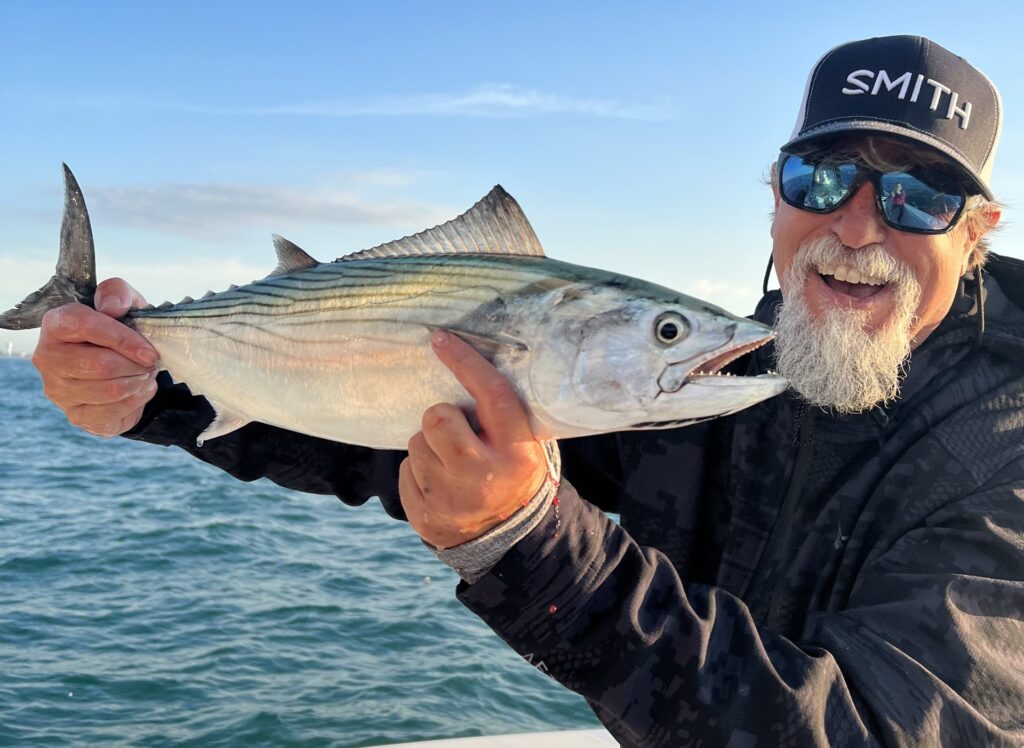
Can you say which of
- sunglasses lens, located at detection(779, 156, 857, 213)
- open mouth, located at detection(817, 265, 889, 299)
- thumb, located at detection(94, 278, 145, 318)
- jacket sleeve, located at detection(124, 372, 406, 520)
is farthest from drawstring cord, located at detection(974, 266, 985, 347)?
thumb, located at detection(94, 278, 145, 318)

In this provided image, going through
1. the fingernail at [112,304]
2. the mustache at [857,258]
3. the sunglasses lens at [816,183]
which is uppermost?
the sunglasses lens at [816,183]

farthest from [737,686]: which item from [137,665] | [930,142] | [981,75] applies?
[137,665]

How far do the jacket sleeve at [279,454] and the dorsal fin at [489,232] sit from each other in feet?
3.67

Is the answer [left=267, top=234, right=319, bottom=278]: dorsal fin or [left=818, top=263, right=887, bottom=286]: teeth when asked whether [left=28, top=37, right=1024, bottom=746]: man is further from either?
[left=267, top=234, right=319, bottom=278]: dorsal fin

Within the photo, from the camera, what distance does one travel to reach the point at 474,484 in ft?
6.93

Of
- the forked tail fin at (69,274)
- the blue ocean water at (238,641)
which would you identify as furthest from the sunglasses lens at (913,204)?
the blue ocean water at (238,641)

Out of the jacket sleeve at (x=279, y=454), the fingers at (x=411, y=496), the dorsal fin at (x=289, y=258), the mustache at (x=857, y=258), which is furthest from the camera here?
the jacket sleeve at (x=279, y=454)

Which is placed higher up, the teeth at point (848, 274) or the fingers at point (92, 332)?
the teeth at point (848, 274)

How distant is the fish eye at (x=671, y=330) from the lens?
2.23 m

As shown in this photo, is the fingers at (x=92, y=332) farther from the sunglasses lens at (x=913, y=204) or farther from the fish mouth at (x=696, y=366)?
the sunglasses lens at (x=913, y=204)

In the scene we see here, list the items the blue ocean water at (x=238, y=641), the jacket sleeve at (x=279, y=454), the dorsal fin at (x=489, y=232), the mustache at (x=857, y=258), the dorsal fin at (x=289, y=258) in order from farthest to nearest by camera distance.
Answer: the blue ocean water at (x=238, y=641), the jacket sleeve at (x=279, y=454), the mustache at (x=857, y=258), the dorsal fin at (x=289, y=258), the dorsal fin at (x=489, y=232)

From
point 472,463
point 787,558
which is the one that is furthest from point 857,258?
point 472,463

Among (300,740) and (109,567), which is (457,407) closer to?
(300,740)

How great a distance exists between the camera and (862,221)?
11.0 feet
